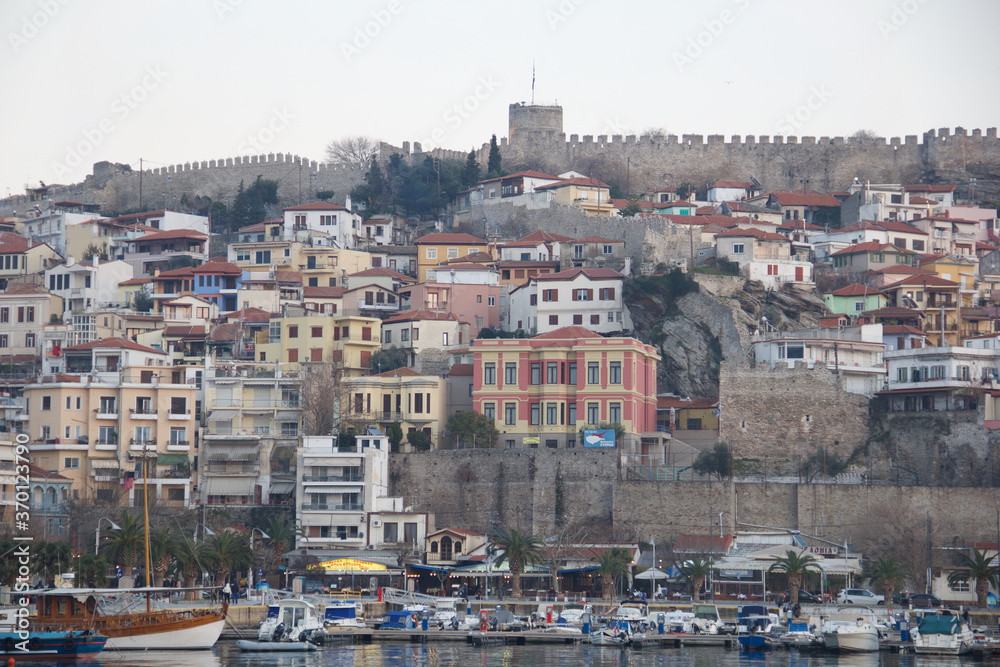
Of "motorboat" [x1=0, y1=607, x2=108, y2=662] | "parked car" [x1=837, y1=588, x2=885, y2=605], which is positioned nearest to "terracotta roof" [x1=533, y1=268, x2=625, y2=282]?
"parked car" [x1=837, y1=588, x2=885, y2=605]

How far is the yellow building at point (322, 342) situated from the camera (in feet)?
270

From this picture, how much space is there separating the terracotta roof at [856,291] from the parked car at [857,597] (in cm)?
2639

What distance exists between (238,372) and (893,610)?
3391cm

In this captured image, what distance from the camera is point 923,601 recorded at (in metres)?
64.1

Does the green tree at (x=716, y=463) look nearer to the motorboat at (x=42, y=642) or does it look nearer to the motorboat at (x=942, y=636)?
the motorboat at (x=942, y=636)


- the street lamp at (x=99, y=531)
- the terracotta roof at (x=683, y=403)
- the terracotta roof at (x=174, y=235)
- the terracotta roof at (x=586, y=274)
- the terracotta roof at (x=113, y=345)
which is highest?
the terracotta roof at (x=174, y=235)

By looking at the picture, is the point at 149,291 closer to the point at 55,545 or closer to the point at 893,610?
the point at 55,545

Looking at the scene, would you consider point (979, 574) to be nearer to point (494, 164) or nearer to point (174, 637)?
point (174, 637)

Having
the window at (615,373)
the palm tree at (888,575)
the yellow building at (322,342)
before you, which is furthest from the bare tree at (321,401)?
the palm tree at (888,575)

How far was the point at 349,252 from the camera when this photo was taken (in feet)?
314

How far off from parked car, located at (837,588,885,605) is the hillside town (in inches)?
102

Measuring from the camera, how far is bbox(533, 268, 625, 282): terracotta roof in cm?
8531

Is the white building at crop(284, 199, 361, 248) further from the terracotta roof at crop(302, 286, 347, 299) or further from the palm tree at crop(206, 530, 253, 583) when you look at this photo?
the palm tree at crop(206, 530, 253, 583)

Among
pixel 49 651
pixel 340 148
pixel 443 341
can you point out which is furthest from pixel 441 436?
pixel 340 148
